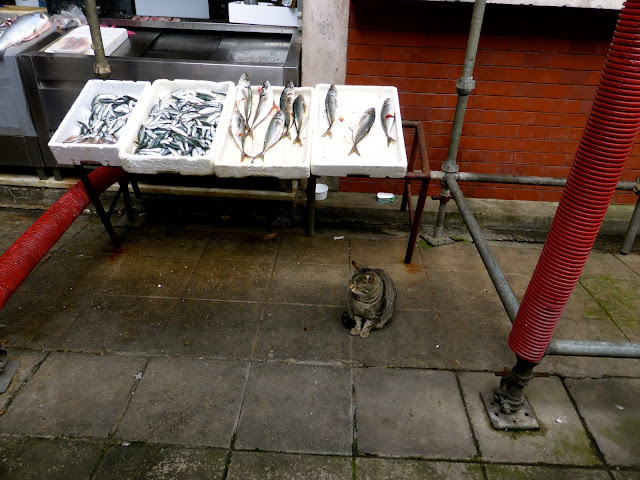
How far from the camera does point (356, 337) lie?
3.81m

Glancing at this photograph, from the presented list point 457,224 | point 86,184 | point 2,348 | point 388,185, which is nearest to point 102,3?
point 86,184

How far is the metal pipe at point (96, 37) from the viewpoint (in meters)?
4.09

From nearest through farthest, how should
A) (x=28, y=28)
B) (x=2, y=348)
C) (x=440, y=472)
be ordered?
(x=440, y=472)
(x=2, y=348)
(x=28, y=28)

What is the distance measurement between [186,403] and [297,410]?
802 millimetres

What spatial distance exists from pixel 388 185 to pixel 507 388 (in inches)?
128

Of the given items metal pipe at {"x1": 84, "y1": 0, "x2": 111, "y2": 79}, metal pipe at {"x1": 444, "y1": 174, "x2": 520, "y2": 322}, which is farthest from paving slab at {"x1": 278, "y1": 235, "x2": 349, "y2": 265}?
metal pipe at {"x1": 84, "y1": 0, "x2": 111, "y2": 79}

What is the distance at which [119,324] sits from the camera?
3.86 metres

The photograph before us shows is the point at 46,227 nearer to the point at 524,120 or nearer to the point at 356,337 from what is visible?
the point at 356,337

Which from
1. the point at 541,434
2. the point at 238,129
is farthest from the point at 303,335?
the point at 238,129

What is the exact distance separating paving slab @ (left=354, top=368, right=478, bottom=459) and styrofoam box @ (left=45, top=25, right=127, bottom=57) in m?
4.69

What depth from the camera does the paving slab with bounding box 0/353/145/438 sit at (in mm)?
2979

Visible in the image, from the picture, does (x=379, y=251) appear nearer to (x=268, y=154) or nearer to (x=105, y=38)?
(x=268, y=154)

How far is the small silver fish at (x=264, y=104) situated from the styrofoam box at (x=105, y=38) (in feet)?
6.85

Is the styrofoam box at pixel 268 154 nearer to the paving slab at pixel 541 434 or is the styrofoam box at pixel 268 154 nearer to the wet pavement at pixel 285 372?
the wet pavement at pixel 285 372
